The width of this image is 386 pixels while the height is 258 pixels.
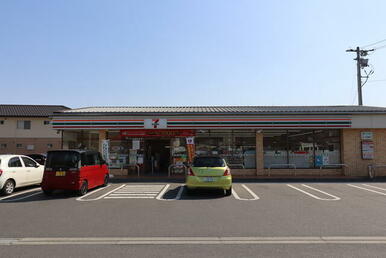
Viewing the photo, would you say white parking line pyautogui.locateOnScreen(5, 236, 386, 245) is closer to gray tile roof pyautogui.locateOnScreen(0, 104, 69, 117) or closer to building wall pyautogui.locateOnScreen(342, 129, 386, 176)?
building wall pyautogui.locateOnScreen(342, 129, 386, 176)

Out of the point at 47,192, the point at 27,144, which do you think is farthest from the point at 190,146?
the point at 27,144

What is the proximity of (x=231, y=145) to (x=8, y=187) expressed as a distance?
11.8 m

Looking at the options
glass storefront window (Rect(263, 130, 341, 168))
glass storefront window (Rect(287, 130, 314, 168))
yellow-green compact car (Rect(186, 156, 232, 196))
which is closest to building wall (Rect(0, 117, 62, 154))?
glass storefront window (Rect(263, 130, 341, 168))

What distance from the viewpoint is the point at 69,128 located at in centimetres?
1634

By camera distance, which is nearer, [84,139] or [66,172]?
[66,172]

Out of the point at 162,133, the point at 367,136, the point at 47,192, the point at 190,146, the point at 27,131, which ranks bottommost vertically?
the point at 47,192

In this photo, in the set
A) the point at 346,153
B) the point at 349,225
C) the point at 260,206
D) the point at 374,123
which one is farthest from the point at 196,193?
the point at 374,123

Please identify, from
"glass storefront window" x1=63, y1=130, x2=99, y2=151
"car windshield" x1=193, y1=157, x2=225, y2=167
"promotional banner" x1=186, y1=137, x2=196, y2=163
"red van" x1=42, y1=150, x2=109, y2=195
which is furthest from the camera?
"glass storefront window" x1=63, y1=130, x2=99, y2=151

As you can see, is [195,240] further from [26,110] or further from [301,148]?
[26,110]

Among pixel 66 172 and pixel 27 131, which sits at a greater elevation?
pixel 27 131

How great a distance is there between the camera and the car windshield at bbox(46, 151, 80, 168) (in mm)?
9984

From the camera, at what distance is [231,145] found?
679 inches

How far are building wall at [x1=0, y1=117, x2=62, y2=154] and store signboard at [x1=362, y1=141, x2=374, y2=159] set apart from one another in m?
32.8

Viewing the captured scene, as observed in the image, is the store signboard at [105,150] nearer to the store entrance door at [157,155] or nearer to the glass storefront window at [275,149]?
the store entrance door at [157,155]
